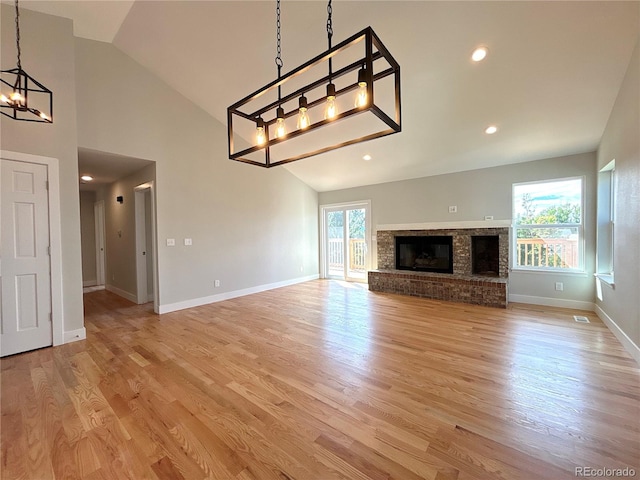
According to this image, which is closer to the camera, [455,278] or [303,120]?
[303,120]

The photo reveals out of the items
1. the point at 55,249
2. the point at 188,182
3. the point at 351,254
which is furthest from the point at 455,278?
the point at 55,249

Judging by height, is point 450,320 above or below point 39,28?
below

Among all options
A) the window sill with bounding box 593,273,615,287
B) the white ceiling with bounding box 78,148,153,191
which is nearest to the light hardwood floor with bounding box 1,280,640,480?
the window sill with bounding box 593,273,615,287

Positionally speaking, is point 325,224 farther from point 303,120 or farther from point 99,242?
point 99,242

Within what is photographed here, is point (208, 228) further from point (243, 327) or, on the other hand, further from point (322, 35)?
point (322, 35)

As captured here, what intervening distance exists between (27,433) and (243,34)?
399cm

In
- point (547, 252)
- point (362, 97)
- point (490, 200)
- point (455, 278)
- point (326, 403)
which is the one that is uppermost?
point (362, 97)

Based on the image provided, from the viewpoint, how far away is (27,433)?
167 centimetres

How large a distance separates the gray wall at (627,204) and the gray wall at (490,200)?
2.95ft

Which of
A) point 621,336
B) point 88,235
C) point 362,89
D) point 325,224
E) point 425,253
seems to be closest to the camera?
point 362,89

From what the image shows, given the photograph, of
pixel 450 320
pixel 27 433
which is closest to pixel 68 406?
pixel 27 433

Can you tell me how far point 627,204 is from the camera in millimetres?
2717

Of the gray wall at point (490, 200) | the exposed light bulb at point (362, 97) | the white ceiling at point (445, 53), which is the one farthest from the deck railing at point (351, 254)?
the exposed light bulb at point (362, 97)

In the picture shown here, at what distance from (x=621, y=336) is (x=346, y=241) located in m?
4.85
